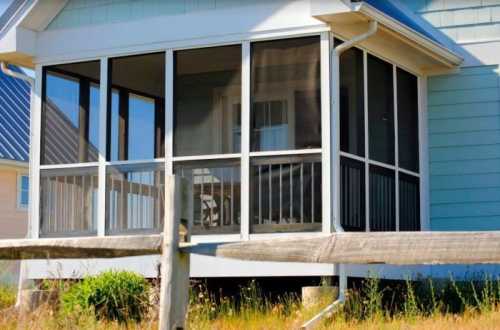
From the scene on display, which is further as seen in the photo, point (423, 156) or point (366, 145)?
point (423, 156)

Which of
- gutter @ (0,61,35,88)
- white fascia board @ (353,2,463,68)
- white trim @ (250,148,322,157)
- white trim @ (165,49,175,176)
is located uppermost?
white fascia board @ (353,2,463,68)

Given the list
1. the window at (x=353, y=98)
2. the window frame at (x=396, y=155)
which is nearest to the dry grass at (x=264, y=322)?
the window frame at (x=396, y=155)

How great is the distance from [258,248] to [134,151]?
763 cm

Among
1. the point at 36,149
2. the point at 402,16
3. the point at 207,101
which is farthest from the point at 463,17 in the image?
the point at 36,149

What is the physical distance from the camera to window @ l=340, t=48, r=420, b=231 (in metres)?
11.5

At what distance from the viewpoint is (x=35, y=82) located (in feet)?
41.8

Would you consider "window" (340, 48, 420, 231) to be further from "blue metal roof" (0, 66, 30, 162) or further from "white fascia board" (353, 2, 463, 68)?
"blue metal roof" (0, 66, 30, 162)

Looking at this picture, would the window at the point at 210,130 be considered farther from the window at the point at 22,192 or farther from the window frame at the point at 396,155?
the window at the point at 22,192

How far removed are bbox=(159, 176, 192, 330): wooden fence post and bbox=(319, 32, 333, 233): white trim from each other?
16.4ft

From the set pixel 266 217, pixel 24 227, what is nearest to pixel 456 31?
pixel 266 217

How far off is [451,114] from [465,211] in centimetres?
135

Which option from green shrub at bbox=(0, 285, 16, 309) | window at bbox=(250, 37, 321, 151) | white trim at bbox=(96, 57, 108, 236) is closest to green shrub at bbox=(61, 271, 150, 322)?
green shrub at bbox=(0, 285, 16, 309)

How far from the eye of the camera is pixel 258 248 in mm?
5727

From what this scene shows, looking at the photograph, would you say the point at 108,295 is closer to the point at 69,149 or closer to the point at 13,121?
the point at 69,149
